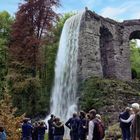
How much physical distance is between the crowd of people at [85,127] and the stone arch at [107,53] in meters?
15.7

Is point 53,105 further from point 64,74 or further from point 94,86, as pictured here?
point 94,86

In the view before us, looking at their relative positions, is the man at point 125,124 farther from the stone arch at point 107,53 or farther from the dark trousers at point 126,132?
the stone arch at point 107,53

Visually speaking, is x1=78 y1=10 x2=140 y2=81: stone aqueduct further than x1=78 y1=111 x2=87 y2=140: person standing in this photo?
Yes

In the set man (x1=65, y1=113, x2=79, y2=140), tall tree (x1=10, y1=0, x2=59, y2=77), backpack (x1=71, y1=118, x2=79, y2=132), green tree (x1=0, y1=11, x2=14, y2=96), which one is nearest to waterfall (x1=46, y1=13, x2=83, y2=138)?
tall tree (x1=10, y1=0, x2=59, y2=77)

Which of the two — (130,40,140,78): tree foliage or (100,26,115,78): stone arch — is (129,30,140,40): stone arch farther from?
(130,40,140,78): tree foliage

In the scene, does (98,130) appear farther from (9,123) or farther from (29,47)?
(29,47)

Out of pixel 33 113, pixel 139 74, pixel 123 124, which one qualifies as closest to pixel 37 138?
pixel 123 124

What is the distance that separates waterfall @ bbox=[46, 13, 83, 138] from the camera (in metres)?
33.7

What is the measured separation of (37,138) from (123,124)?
5084 millimetres

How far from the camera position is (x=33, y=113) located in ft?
127

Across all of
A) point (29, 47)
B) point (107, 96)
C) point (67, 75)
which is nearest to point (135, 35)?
point (67, 75)

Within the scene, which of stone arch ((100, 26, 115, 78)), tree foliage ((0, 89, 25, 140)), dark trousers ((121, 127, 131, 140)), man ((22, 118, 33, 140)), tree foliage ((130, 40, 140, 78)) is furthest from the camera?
tree foliage ((130, 40, 140, 78))

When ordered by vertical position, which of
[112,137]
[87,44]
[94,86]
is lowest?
[112,137]

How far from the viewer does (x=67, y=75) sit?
117ft
